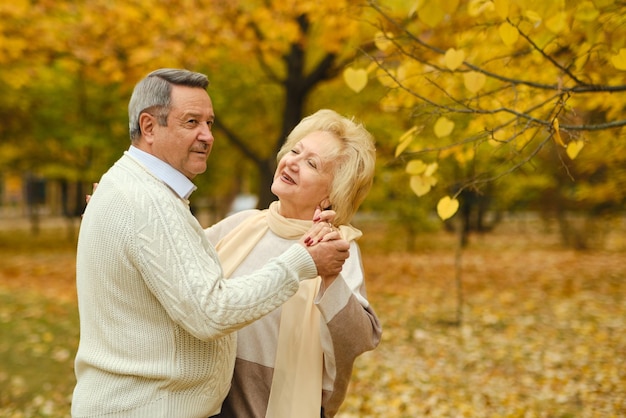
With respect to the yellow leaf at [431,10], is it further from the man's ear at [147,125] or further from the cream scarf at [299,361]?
the man's ear at [147,125]

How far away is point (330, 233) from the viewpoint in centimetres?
211

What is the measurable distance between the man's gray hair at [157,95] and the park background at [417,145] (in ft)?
3.06

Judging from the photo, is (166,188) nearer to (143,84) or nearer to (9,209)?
A: (143,84)

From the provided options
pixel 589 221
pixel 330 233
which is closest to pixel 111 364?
pixel 330 233

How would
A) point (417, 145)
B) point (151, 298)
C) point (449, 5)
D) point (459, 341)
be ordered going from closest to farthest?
point (151, 298) → point (449, 5) → point (417, 145) → point (459, 341)

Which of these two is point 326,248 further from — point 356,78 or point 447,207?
point 356,78

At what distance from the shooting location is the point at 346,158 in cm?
254

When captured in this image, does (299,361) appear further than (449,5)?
Yes

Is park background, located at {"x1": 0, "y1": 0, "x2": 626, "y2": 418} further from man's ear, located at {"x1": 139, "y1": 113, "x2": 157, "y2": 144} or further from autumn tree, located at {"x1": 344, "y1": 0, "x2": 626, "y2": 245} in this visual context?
man's ear, located at {"x1": 139, "y1": 113, "x2": 157, "y2": 144}

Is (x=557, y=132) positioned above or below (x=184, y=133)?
above

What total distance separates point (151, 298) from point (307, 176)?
2.69ft

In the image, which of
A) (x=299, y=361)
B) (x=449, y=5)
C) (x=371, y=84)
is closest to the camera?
(x=449, y=5)

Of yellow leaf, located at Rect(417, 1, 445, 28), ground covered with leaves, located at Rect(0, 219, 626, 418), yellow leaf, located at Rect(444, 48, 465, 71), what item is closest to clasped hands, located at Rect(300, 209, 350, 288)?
yellow leaf, located at Rect(417, 1, 445, 28)

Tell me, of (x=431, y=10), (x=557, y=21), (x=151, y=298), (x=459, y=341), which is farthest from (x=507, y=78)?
(x=459, y=341)
